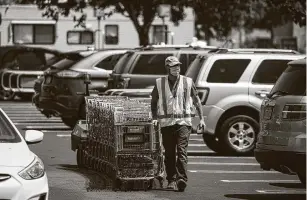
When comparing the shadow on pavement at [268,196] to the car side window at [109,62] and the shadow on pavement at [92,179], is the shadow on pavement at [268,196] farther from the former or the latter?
the car side window at [109,62]

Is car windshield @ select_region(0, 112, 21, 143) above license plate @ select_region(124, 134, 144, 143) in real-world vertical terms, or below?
above

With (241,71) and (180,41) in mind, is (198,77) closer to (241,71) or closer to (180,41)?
(241,71)

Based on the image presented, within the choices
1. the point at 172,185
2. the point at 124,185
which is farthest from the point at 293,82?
the point at 124,185

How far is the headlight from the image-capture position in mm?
11508

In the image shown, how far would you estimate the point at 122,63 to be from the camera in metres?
24.4

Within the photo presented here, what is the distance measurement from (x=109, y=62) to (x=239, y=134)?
259 inches

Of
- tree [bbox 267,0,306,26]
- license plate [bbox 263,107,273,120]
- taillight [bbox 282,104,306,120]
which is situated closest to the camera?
taillight [bbox 282,104,306,120]

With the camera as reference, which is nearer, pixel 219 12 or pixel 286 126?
pixel 286 126

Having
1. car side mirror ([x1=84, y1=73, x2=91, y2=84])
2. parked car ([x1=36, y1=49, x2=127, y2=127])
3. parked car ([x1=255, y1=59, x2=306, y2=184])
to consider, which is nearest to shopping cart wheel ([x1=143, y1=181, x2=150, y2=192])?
parked car ([x1=255, y1=59, x2=306, y2=184])

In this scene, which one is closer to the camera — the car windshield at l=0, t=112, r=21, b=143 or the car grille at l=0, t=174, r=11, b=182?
the car grille at l=0, t=174, r=11, b=182

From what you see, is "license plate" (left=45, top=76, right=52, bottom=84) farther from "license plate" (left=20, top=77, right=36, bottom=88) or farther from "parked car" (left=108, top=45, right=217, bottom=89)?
"license plate" (left=20, top=77, right=36, bottom=88)

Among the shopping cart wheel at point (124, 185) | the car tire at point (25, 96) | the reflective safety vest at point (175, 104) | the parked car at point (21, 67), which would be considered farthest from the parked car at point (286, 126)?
the car tire at point (25, 96)

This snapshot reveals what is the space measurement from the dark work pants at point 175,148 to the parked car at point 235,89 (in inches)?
197

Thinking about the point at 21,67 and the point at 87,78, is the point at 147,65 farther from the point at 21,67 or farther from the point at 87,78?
the point at 21,67
